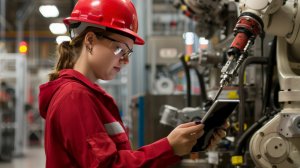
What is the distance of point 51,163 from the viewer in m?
1.70

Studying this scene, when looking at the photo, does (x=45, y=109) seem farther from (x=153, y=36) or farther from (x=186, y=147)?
(x=153, y=36)

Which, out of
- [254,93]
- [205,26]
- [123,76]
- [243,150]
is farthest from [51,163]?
[123,76]

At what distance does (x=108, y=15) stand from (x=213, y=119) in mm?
578

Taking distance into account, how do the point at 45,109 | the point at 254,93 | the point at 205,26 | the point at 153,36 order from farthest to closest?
the point at 153,36, the point at 205,26, the point at 254,93, the point at 45,109

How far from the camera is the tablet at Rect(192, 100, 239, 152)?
168cm

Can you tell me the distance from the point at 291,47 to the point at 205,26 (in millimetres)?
1670

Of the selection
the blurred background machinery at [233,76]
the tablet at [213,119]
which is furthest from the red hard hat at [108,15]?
the tablet at [213,119]

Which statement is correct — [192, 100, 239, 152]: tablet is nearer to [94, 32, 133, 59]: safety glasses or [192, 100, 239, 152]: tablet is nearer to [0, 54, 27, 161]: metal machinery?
[94, 32, 133, 59]: safety glasses

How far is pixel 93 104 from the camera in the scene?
168 cm

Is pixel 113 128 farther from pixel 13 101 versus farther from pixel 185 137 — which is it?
pixel 13 101

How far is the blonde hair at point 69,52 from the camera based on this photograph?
187cm

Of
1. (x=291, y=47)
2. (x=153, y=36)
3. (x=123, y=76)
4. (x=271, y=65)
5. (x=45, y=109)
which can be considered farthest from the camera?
(x=123, y=76)

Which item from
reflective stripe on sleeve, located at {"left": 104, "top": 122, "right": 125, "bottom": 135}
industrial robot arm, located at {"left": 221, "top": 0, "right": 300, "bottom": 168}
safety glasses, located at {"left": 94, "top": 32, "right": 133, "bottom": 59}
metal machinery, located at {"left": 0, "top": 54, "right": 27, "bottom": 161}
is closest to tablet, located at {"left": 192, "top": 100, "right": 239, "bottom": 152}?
reflective stripe on sleeve, located at {"left": 104, "top": 122, "right": 125, "bottom": 135}

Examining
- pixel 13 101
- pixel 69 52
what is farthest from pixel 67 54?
pixel 13 101
